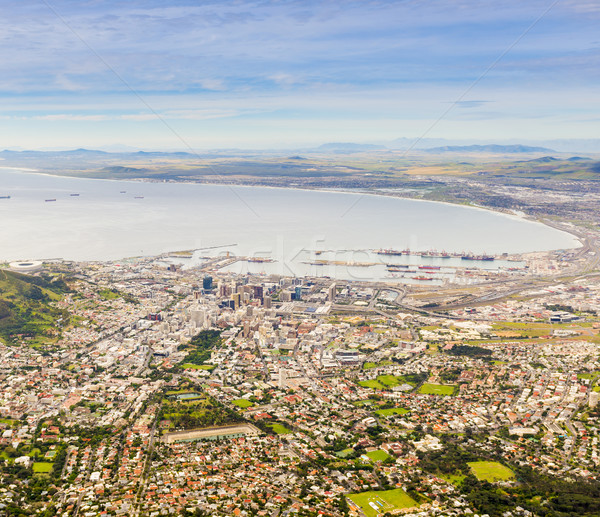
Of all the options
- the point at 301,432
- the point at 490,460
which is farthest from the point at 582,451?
the point at 301,432

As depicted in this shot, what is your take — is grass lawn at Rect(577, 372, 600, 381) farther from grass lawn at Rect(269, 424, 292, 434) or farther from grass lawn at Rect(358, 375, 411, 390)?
grass lawn at Rect(269, 424, 292, 434)

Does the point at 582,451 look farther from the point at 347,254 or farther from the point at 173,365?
the point at 347,254

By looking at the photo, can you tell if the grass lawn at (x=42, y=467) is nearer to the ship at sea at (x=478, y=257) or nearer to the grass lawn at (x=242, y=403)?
the grass lawn at (x=242, y=403)

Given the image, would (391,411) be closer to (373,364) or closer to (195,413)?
(373,364)

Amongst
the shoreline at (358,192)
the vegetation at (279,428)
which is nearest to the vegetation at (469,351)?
the vegetation at (279,428)

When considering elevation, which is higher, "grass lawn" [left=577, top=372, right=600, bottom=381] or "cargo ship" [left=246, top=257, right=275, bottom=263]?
"cargo ship" [left=246, top=257, right=275, bottom=263]

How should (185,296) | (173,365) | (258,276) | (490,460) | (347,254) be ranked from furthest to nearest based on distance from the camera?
(347,254), (258,276), (185,296), (173,365), (490,460)

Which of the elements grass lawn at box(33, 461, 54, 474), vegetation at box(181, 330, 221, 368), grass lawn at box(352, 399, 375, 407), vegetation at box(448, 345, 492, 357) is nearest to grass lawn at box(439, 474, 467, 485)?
grass lawn at box(352, 399, 375, 407)
